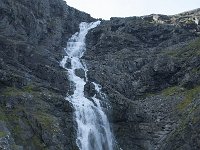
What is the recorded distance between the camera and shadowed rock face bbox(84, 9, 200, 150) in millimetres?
77812

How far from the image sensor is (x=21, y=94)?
70125mm

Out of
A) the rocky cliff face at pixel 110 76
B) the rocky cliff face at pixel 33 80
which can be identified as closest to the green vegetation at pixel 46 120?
the rocky cliff face at pixel 33 80

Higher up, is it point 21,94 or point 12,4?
point 12,4

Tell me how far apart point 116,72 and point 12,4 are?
107ft

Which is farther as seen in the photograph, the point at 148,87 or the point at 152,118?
the point at 148,87

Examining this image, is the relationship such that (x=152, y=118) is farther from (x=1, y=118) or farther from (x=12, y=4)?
(x=12, y=4)

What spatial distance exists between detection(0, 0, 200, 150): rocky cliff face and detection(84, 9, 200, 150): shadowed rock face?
0.22 metres

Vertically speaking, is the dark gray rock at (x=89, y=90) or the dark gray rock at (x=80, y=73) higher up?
the dark gray rock at (x=80, y=73)

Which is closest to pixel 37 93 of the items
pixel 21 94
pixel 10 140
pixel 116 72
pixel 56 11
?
pixel 21 94

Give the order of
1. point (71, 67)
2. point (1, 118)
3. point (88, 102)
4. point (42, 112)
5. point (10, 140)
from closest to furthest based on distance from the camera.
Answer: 1. point (10, 140)
2. point (1, 118)
3. point (42, 112)
4. point (88, 102)
5. point (71, 67)

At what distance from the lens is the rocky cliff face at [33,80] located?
63.0 meters

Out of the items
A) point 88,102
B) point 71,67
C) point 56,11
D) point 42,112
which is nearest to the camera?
point 42,112

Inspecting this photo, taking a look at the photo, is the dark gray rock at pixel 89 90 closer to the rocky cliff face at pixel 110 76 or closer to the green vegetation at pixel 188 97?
the rocky cliff face at pixel 110 76

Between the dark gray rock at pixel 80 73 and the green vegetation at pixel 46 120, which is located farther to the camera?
the dark gray rock at pixel 80 73
